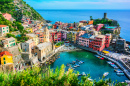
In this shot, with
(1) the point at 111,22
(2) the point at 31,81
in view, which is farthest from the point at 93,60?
(1) the point at 111,22

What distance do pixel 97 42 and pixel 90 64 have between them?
24.8 ft

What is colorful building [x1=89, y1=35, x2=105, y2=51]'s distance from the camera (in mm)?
29184

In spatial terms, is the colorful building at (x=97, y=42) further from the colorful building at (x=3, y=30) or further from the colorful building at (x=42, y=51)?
the colorful building at (x=3, y=30)

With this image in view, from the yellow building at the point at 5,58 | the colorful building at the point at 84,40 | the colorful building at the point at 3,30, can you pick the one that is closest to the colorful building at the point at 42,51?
the yellow building at the point at 5,58

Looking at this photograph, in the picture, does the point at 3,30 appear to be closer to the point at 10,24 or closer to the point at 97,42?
the point at 10,24

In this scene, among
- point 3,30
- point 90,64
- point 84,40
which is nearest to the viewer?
point 90,64

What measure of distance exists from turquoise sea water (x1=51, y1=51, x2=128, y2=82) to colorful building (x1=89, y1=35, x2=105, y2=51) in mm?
2221

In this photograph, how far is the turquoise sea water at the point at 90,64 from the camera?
20173 millimetres

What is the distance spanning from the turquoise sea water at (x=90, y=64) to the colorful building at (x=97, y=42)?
222 centimetres

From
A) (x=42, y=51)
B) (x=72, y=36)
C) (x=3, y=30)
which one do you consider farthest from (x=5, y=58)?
(x=72, y=36)

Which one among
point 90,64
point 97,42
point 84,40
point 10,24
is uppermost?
point 10,24

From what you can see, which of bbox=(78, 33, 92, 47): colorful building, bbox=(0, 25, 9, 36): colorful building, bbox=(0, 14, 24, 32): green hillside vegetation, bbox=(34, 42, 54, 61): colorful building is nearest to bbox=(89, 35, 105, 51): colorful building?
bbox=(78, 33, 92, 47): colorful building

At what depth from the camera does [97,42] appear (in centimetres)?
2959

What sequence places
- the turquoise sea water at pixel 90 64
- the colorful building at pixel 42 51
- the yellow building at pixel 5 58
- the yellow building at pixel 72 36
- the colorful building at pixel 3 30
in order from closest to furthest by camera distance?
the yellow building at pixel 5 58, the turquoise sea water at pixel 90 64, the colorful building at pixel 42 51, the colorful building at pixel 3 30, the yellow building at pixel 72 36
